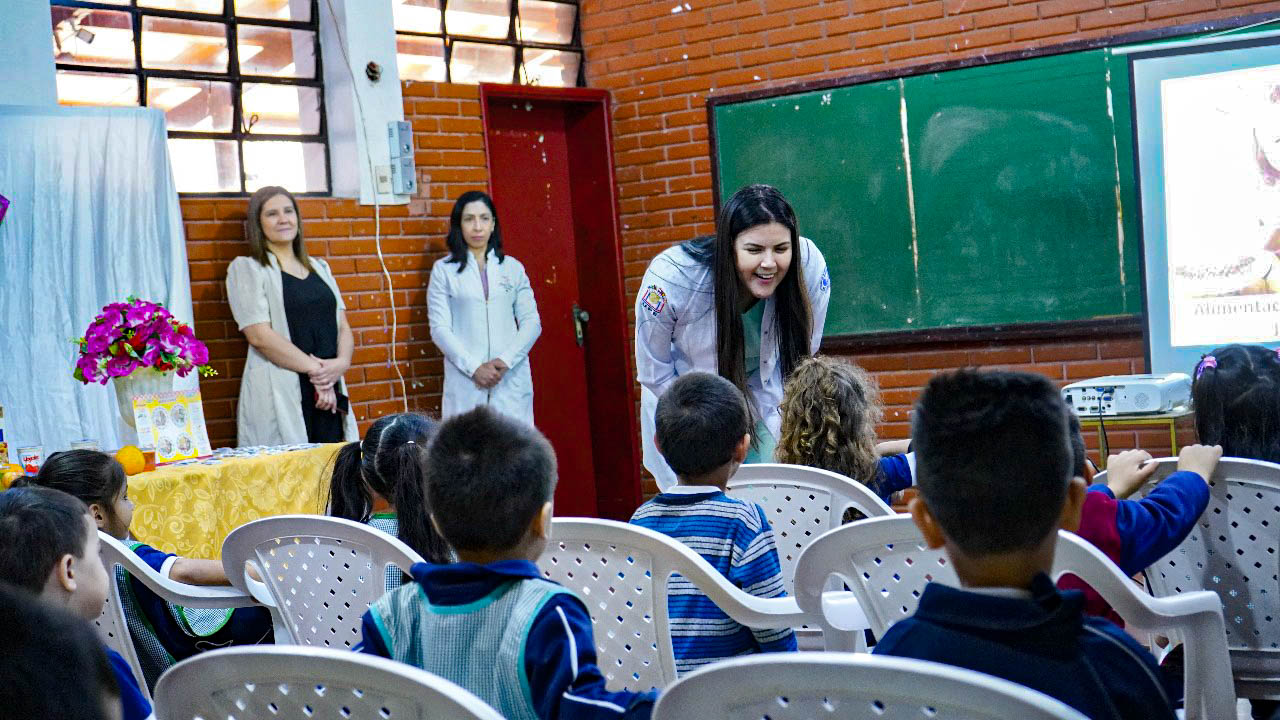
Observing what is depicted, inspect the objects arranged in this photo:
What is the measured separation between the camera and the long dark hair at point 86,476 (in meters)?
2.38

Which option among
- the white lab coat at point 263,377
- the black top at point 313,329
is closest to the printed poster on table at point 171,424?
the white lab coat at point 263,377

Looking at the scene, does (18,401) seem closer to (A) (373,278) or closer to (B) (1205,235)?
(A) (373,278)

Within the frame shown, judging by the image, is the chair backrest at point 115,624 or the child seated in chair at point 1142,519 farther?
the chair backrest at point 115,624

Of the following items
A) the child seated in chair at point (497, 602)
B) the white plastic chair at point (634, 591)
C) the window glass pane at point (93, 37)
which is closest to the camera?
the child seated in chair at point (497, 602)

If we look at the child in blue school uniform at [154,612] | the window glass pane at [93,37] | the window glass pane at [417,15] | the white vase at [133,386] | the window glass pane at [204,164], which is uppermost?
the window glass pane at [417,15]

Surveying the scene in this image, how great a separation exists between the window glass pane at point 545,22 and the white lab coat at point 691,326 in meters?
3.00

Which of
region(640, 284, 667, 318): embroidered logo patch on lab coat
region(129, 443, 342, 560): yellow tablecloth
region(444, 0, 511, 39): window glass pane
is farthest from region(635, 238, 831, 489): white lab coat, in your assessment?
region(444, 0, 511, 39): window glass pane

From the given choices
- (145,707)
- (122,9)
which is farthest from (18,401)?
(145,707)

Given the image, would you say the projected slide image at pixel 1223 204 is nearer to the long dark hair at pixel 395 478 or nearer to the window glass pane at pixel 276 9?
the long dark hair at pixel 395 478

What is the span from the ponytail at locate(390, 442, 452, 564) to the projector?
102 inches

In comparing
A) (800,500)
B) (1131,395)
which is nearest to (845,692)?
(800,500)

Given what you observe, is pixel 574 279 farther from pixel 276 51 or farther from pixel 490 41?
pixel 276 51

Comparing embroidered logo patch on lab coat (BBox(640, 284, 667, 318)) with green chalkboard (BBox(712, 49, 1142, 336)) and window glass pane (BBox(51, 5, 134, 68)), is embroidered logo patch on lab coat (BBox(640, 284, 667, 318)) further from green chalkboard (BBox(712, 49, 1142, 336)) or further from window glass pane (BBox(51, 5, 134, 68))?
window glass pane (BBox(51, 5, 134, 68))

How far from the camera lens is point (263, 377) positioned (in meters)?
4.75
